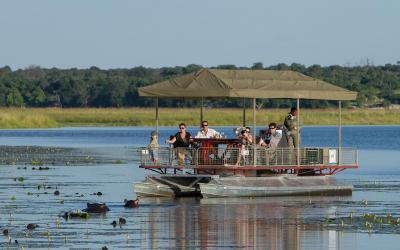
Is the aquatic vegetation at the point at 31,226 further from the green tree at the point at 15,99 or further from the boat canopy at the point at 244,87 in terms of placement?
the green tree at the point at 15,99

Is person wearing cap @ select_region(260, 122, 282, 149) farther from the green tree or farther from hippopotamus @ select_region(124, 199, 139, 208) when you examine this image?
the green tree

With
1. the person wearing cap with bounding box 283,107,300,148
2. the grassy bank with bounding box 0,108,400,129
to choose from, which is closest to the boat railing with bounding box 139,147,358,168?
the person wearing cap with bounding box 283,107,300,148

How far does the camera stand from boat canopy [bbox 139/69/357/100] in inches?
1394

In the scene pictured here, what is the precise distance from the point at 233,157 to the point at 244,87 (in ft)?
6.20

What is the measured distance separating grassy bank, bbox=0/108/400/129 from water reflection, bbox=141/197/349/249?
61.4 meters

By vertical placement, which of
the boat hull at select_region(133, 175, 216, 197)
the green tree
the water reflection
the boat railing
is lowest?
the water reflection

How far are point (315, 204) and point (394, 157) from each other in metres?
28.2

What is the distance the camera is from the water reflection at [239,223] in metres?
25.5

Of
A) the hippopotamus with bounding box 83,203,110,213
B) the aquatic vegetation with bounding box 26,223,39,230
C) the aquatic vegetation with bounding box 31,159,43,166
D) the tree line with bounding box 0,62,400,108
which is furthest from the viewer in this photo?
the tree line with bounding box 0,62,400,108

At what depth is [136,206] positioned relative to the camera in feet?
107

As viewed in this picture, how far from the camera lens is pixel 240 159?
35.0m

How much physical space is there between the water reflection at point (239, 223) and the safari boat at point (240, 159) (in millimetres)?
Answer: 536

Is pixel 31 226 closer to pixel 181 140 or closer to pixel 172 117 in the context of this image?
pixel 181 140

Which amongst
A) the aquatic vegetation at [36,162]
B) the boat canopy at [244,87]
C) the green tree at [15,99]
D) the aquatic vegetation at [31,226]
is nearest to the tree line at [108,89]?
the green tree at [15,99]
